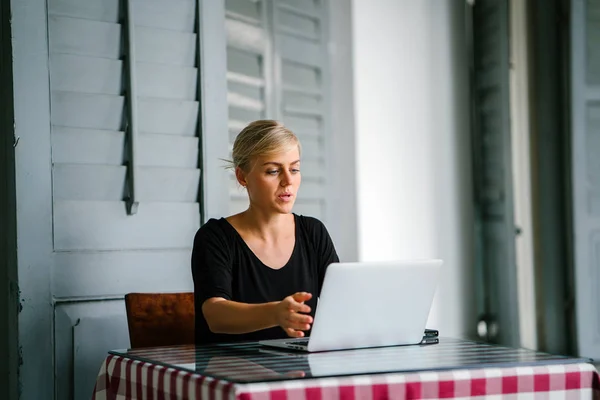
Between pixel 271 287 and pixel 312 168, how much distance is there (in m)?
1.27

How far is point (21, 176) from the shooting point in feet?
8.60

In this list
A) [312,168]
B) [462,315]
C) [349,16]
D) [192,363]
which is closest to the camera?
[192,363]

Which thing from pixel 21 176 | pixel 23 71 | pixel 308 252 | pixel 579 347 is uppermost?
pixel 23 71

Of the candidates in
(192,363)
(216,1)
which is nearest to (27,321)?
(192,363)

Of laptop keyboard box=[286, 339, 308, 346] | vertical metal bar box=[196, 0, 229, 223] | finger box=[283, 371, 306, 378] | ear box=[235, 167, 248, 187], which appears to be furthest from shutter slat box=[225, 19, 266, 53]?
finger box=[283, 371, 306, 378]

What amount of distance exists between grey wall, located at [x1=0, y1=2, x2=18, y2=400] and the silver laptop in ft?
3.33

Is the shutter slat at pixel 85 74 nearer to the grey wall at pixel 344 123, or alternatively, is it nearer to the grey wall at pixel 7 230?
the grey wall at pixel 7 230

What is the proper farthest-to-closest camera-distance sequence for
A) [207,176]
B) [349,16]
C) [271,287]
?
[349,16], [207,176], [271,287]

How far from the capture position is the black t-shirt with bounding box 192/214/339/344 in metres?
2.27

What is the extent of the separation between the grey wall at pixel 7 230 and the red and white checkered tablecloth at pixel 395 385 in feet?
2.95

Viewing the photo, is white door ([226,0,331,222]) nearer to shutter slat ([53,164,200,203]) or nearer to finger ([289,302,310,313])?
shutter slat ([53,164,200,203])

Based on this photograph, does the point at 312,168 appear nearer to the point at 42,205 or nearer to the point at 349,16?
the point at 349,16

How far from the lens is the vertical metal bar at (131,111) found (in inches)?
112

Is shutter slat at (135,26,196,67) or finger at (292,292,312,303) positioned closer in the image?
finger at (292,292,312,303)
